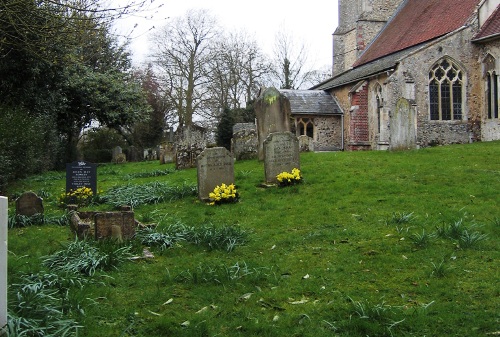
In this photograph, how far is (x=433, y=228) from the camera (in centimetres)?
696

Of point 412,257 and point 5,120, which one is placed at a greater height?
point 5,120

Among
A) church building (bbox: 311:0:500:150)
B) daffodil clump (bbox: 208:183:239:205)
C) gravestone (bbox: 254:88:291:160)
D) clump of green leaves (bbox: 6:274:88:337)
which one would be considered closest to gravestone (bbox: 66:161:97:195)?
daffodil clump (bbox: 208:183:239:205)

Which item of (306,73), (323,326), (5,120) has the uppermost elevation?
(306,73)

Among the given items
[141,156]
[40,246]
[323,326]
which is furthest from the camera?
[141,156]

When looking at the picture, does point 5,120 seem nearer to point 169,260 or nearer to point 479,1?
point 169,260

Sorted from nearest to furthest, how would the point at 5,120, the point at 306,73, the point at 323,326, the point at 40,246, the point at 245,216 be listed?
the point at 323,326
the point at 40,246
the point at 245,216
the point at 5,120
the point at 306,73

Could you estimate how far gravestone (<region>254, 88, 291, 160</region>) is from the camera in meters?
15.3

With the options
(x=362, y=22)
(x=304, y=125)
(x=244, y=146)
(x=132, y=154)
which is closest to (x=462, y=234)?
(x=244, y=146)

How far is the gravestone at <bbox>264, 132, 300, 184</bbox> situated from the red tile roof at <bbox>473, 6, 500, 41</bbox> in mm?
15706

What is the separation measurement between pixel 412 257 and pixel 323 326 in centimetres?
215

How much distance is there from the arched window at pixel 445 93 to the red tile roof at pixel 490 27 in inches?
70.1

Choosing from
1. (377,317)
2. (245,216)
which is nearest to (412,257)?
(377,317)

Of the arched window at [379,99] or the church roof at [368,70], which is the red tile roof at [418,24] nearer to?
the church roof at [368,70]

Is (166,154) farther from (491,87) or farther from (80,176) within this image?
(491,87)
